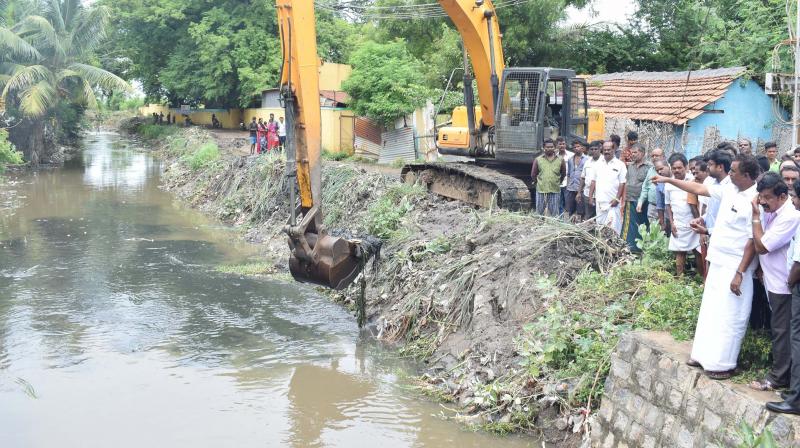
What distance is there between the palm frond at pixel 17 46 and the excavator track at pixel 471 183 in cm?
1700

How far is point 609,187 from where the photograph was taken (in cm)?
984

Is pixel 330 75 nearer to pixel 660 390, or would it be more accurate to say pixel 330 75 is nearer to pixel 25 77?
pixel 25 77

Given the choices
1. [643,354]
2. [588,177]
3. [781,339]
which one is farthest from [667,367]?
[588,177]

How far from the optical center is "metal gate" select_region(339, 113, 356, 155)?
24.9 meters

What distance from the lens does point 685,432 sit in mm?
5359

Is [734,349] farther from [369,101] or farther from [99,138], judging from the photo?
[99,138]

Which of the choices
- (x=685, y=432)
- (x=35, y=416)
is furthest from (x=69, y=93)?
(x=685, y=432)

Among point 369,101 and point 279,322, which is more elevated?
point 369,101

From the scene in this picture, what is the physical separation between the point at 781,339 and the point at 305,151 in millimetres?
5400

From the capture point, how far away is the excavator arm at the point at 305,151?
863 cm

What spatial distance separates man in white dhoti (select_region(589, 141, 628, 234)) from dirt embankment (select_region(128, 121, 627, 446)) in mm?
899

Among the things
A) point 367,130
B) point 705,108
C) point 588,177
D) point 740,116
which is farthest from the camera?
point 367,130

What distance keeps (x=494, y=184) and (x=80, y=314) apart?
20.9 feet

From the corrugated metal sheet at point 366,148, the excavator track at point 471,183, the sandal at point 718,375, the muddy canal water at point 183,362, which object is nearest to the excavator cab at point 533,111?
the excavator track at point 471,183
